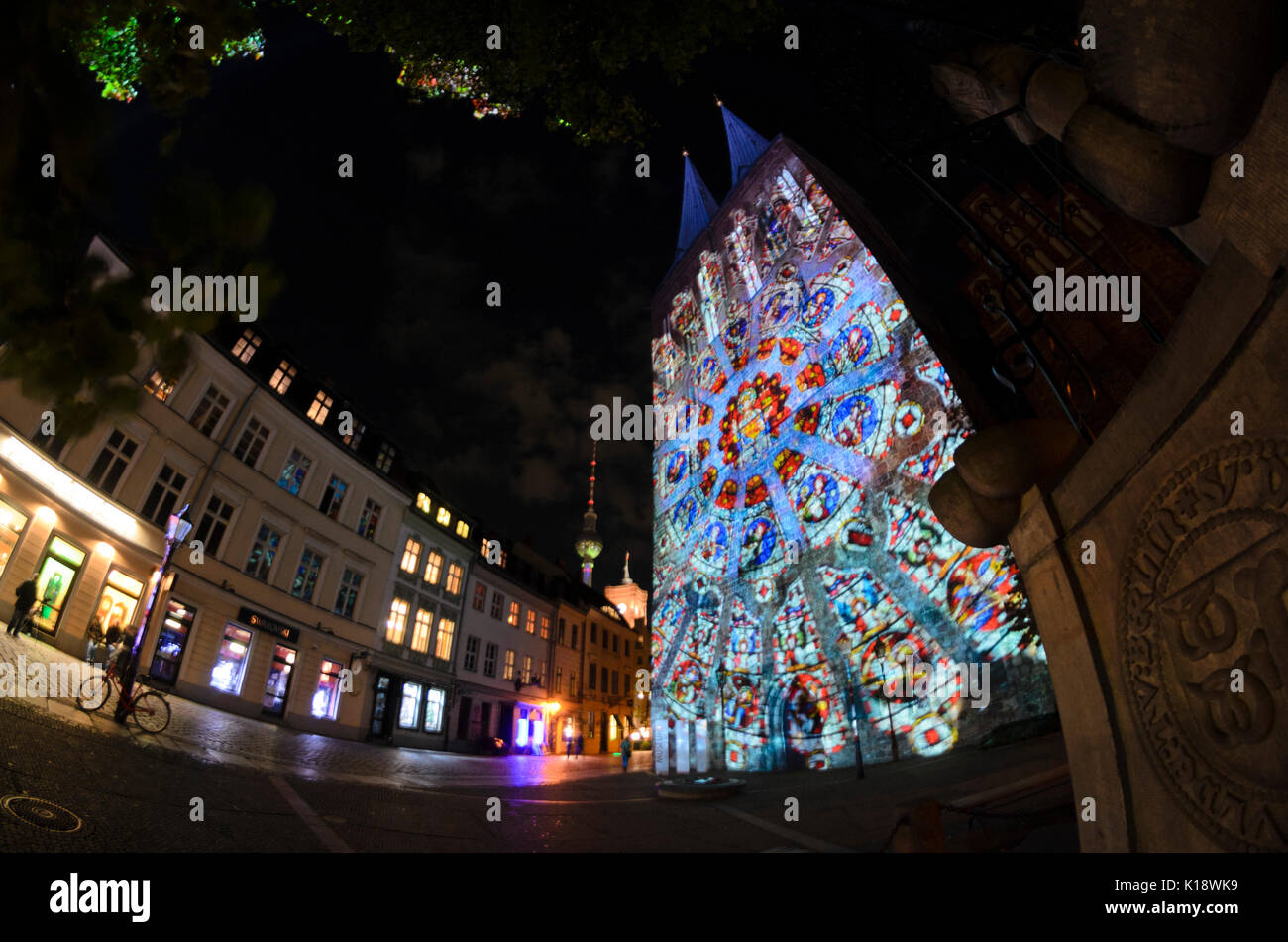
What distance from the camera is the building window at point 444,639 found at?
24.5 m

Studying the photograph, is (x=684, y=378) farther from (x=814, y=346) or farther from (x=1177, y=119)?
(x=1177, y=119)

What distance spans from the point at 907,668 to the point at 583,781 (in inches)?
294

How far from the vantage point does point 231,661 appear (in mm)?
16359

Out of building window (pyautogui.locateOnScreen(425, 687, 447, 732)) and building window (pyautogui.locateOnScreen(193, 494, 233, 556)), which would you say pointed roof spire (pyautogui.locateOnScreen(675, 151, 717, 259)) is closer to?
building window (pyautogui.locateOnScreen(193, 494, 233, 556))

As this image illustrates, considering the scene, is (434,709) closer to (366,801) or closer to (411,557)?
(411,557)

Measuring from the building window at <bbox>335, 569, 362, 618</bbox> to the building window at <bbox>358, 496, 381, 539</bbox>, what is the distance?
1564 millimetres

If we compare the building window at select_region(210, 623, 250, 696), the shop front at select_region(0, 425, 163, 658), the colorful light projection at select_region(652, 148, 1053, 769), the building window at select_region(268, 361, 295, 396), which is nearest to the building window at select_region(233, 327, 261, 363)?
the building window at select_region(268, 361, 295, 396)

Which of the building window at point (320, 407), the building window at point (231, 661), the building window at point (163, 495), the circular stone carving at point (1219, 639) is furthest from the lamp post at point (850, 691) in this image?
the building window at point (320, 407)

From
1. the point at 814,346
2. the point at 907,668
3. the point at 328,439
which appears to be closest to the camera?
the point at 907,668

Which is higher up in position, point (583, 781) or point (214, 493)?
point (214, 493)

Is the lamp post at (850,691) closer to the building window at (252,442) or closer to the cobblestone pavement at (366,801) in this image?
the cobblestone pavement at (366,801)

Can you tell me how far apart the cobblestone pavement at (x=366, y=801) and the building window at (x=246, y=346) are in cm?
1011
